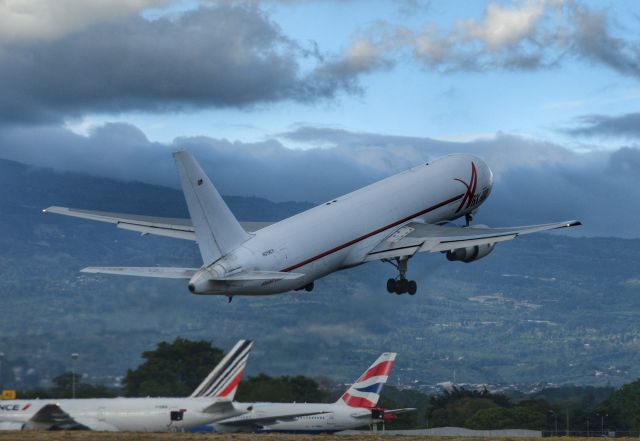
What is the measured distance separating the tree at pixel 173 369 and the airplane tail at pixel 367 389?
51.4 feet

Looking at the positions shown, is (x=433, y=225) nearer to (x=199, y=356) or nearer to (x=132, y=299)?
(x=132, y=299)

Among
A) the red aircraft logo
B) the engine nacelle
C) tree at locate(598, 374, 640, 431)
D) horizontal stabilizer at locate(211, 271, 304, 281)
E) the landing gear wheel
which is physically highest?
the red aircraft logo

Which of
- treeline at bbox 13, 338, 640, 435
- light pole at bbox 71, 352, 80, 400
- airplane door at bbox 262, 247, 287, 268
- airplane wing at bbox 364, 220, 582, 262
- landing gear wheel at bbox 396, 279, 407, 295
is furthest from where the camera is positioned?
treeline at bbox 13, 338, 640, 435

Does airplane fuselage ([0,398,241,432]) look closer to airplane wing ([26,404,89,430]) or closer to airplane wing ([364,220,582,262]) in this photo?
airplane wing ([26,404,89,430])

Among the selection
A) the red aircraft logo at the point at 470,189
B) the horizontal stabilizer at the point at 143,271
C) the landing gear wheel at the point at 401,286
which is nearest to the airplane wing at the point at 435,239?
the landing gear wheel at the point at 401,286

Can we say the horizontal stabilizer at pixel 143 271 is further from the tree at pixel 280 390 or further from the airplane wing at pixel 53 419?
the tree at pixel 280 390

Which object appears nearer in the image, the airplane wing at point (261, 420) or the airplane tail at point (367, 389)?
the airplane wing at point (261, 420)

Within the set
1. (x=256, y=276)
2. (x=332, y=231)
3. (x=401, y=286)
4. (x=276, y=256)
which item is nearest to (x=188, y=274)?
(x=256, y=276)

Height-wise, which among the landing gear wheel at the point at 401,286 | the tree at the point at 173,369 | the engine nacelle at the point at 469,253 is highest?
the engine nacelle at the point at 469,253

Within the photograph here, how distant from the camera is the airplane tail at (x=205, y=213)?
62312 millimetres

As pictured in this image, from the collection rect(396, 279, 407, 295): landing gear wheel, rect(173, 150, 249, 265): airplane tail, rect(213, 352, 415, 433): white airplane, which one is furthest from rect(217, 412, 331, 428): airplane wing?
rect(173, 150, 249, 265): airplane tail

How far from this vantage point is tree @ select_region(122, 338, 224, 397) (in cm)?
9600

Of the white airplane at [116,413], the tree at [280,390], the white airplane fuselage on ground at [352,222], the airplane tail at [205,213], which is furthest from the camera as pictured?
the tree at [280,390]

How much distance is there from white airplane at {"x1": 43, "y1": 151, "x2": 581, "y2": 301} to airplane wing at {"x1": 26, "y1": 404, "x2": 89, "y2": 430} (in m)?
10.4
